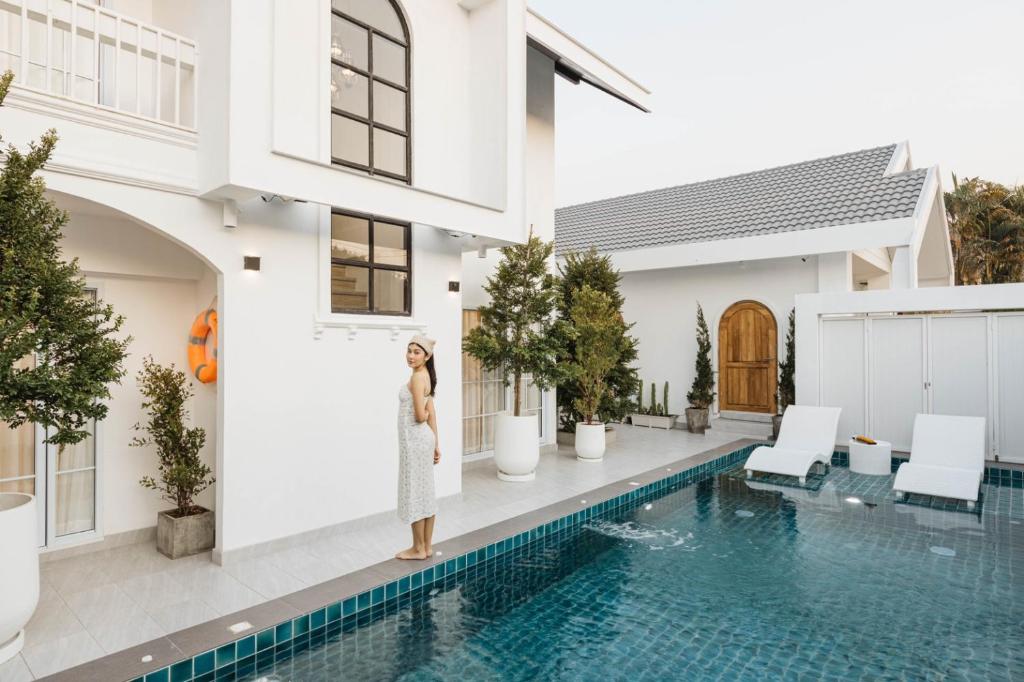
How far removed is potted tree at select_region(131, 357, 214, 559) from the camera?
5730 mm

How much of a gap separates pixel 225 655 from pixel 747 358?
12111 mm

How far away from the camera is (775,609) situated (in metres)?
4.82

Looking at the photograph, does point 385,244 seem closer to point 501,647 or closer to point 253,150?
point 253,150

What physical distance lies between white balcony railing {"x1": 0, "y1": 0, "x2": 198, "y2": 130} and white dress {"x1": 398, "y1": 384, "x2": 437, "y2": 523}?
3.33 meters

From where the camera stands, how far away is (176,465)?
5.79m

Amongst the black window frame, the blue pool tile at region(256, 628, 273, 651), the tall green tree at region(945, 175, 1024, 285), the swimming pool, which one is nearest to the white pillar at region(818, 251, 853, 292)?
the swimming pool

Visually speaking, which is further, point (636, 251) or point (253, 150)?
point (636, 251)

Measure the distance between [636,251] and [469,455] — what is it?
7.30 metres

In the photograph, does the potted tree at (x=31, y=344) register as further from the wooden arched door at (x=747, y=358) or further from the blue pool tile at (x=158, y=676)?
the wooden arched door at (x=747, y=358)

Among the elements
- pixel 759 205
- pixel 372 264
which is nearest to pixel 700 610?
pixel 372 264

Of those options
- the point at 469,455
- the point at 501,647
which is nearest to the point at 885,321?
the point at 469,455

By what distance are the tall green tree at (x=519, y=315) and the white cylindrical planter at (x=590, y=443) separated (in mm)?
1551

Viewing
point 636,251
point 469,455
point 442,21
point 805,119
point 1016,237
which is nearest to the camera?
point 442,21

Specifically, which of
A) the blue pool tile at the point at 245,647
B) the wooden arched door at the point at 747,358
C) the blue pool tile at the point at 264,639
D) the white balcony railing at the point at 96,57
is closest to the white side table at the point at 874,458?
the wooden arched door at the point at 747,358
